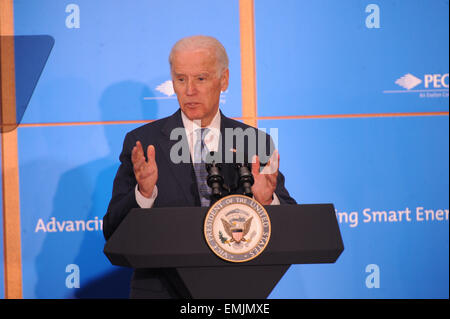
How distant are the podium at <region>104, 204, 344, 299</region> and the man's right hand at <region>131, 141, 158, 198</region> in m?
0.23

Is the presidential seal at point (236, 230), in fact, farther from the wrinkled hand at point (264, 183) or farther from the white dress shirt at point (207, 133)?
the white dress shirt at point (207, 133)

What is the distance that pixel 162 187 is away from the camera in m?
2.33

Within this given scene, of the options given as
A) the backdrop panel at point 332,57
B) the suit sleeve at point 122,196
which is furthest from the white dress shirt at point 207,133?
the backdrop panel at point 332,57

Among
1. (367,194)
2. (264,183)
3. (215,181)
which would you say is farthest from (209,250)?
(367,194)

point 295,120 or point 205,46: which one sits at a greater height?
point 205,46

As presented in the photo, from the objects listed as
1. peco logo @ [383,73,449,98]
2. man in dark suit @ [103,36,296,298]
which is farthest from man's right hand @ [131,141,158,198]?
peco logo @ [383,73,449,98]

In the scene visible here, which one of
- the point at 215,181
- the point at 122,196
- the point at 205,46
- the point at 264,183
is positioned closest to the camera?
the point at 215,181

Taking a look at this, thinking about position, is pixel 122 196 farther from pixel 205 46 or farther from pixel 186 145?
pixel 205 46

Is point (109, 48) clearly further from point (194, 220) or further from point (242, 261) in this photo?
point (242, 261)

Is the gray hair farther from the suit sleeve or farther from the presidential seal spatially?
the presidential seal

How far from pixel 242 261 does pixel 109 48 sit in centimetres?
165

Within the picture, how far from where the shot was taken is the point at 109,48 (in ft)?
9.18

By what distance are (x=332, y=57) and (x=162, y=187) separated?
1328 millimetres

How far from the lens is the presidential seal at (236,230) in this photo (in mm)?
1762
